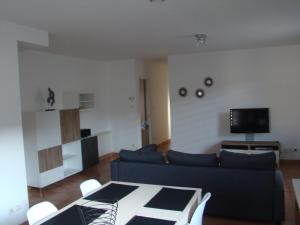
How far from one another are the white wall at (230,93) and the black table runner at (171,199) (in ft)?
14.1

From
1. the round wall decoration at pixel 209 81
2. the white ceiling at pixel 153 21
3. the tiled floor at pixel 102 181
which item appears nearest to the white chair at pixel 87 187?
the tiled floor at pixel 102 181

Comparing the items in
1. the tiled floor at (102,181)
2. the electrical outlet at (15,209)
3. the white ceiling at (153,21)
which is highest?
the white ceiling at (153,21)

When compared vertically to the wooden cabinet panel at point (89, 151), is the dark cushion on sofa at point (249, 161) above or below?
above

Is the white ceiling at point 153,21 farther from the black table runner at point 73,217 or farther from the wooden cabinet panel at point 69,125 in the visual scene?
the black table runner at point 73,217

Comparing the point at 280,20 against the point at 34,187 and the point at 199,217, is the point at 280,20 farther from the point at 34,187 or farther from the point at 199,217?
the point at 34,187

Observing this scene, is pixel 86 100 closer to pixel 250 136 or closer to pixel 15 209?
pixel 15 209

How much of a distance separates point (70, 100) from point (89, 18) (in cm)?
286

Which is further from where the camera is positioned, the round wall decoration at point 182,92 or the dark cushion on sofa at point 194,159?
the round wall decoration at point 182,92

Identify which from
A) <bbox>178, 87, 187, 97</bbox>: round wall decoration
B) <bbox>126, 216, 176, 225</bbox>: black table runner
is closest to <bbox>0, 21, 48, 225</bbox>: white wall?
<bbox>126, 216, 176, 225</bbox>: black table runner

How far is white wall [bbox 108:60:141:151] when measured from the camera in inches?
289

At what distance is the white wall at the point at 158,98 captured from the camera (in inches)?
331

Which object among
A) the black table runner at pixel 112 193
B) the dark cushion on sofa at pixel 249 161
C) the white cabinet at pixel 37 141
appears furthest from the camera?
the white cabinet at pixel 37 141

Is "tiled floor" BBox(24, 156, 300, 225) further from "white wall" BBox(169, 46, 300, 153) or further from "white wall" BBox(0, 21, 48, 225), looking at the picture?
"white wall" BBox(169, 46, 300, 153)

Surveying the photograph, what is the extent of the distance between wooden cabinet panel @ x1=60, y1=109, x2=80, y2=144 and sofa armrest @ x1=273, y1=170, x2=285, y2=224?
13.2ft
